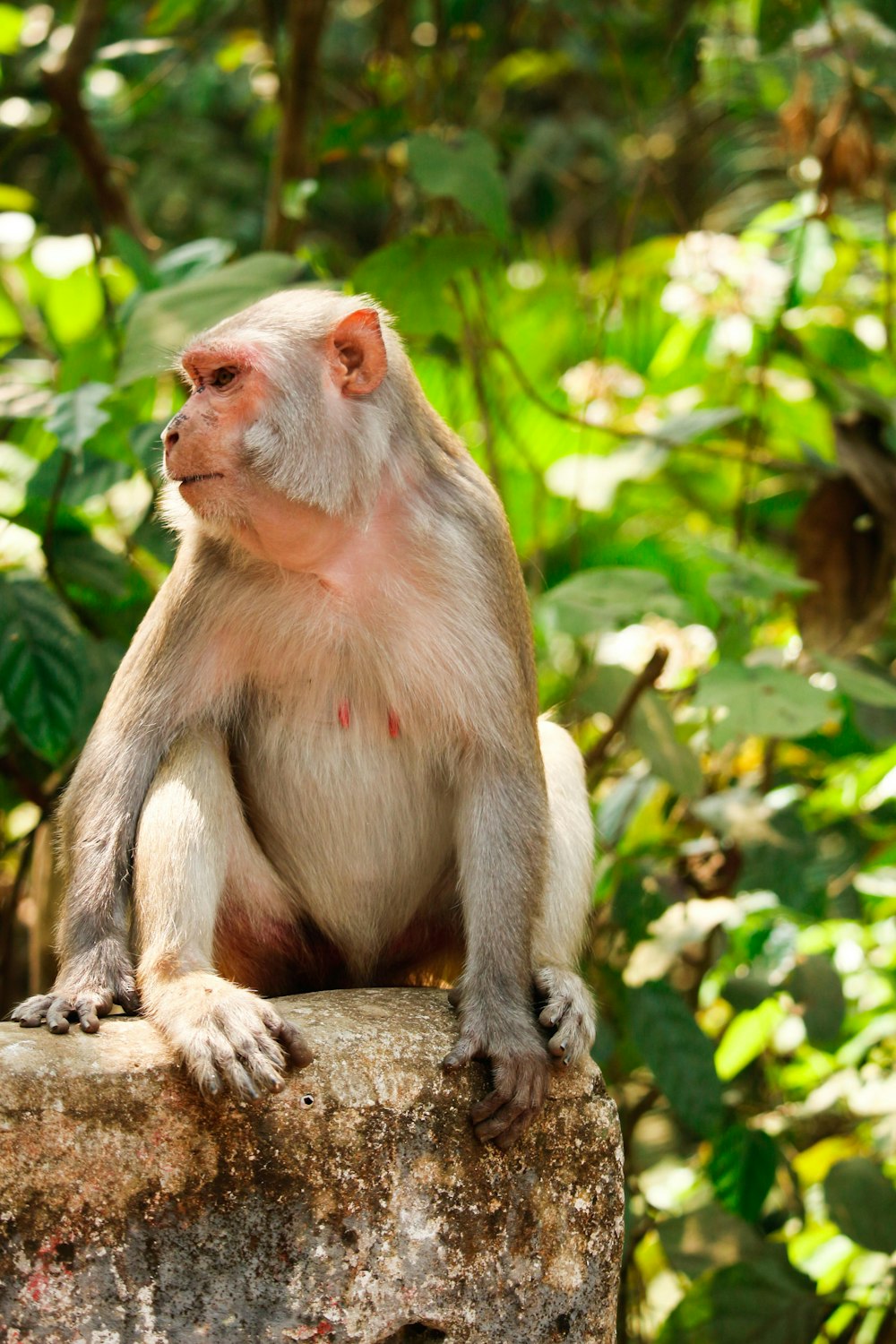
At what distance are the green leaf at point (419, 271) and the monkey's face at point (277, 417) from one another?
5.03 ft

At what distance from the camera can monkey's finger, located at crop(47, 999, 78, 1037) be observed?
113 inches

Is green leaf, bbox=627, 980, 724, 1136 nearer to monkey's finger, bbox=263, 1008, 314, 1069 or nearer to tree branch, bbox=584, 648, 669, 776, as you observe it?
tree branch, bbox=584, 648, 669, 776

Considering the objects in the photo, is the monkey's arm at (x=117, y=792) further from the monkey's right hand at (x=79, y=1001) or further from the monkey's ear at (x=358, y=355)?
the monkey's ear at (x=358, y=355)

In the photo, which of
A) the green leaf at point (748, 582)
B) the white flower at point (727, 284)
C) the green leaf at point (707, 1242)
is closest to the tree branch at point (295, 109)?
the white flower at point (727, 284)

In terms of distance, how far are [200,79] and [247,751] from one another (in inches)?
264

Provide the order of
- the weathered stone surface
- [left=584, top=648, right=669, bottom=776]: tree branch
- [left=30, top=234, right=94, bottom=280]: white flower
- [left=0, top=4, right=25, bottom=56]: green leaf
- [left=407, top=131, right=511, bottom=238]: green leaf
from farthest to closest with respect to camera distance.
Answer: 1. [left=0, top=4, right=25, bottom=56]: green leaf
2. [left=30, top=234, right=94, bottom=280]: white flower
3. [left=584, top=648, right=669, bottom=776]: tree branch
4. [left=407, top=131, right=511, bottom=238]: green leaf
5. the weathered stone surface

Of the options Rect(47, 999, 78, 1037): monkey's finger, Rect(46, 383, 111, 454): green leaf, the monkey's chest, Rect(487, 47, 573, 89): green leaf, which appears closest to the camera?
Rect(47, 999, 78, 1037): monkey's finger

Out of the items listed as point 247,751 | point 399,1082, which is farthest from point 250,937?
point 399,1082

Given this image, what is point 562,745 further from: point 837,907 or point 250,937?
point 837,907

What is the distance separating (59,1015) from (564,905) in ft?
4.25

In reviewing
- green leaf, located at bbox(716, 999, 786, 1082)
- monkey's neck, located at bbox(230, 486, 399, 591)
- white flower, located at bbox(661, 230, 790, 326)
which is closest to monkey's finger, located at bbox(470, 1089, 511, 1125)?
monkey's neck, located at bbox(230, 486, 399, 591)

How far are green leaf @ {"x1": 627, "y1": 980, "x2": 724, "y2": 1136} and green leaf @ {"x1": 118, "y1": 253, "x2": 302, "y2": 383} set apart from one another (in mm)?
2521

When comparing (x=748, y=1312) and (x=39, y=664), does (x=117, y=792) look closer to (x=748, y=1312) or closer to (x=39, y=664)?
(x=39, y=664)

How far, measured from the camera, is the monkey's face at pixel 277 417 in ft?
Answer: 10.9
